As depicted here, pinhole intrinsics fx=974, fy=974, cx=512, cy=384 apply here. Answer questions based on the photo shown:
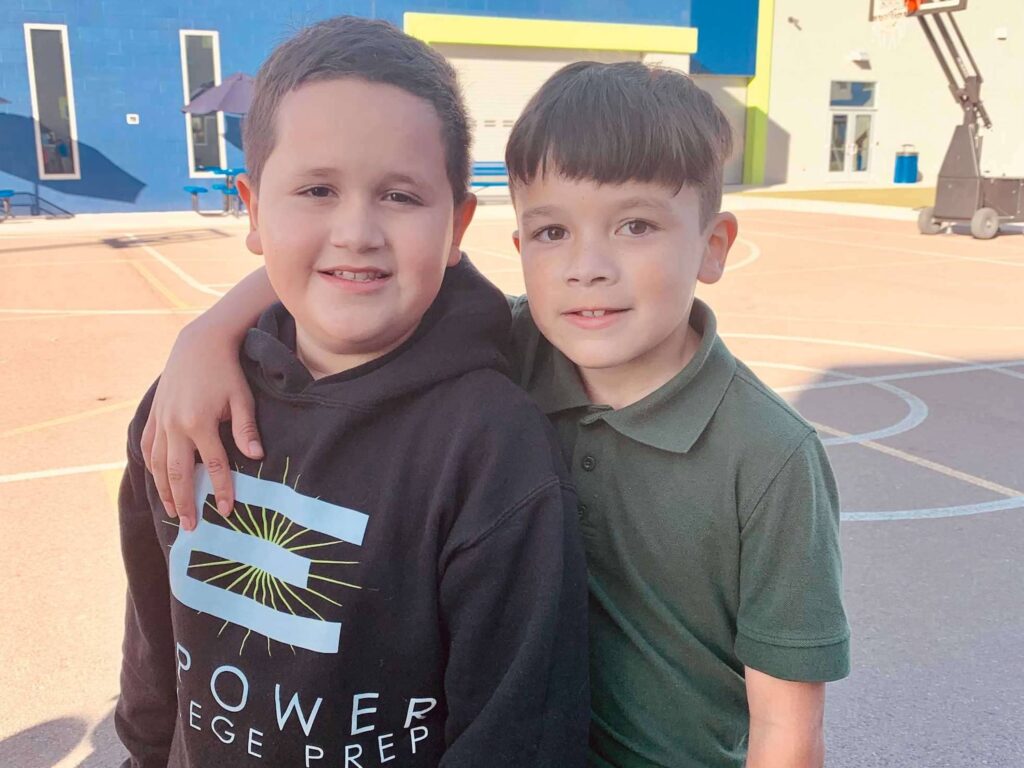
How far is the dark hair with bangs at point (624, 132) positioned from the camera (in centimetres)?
139

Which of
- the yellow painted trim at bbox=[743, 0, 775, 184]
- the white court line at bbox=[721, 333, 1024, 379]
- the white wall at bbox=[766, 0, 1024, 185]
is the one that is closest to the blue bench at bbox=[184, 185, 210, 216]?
the white court line at bbox=[721, 333, 1024, 379]

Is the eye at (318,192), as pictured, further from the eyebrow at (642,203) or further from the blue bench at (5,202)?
the blue bench at (5,202)

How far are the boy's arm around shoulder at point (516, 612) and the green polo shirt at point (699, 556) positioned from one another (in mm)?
146

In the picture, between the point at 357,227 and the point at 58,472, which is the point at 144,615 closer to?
the point at 357,227

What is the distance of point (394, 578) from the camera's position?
1.31 meters

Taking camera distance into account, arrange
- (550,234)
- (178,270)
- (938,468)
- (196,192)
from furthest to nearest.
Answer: (196,192) < (178,270) < (938,468) < (550,234)

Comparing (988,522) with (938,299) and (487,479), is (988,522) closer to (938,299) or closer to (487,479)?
(487,479)

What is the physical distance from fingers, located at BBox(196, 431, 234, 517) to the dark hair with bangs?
603 millimetres

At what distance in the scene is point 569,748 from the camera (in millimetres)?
1267

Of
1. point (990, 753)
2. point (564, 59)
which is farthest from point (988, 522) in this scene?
point (564, 59)

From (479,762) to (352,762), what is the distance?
0.19 m

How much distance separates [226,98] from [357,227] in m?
16.9

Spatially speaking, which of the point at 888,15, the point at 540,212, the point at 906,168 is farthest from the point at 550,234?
the point at 906,168

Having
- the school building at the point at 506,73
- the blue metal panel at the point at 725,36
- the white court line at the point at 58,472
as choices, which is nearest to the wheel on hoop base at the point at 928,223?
the school building at the point at 506,73
